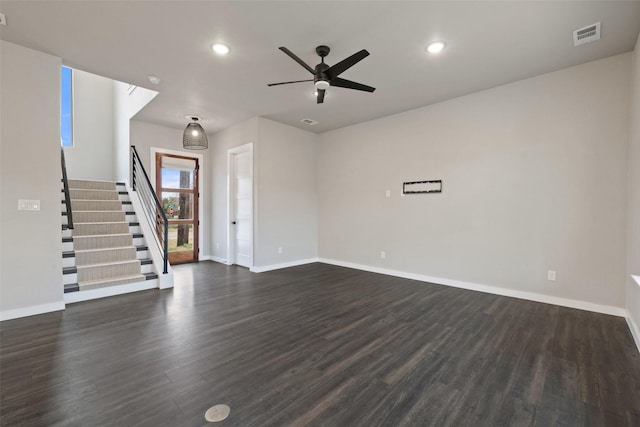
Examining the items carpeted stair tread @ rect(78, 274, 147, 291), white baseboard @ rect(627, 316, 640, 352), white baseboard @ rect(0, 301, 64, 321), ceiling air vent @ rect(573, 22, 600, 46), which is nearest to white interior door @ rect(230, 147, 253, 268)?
carpeted stair tread @ rect(78, 274, 147, 291)

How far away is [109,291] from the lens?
→ 3.88m

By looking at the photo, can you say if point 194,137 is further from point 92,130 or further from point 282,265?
point 92,130

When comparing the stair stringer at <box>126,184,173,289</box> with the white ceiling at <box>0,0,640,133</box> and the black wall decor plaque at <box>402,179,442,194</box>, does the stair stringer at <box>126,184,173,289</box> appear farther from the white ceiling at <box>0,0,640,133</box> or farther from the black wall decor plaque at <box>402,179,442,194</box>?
the black wall decor plaque at <box>402,179,442,194</box>

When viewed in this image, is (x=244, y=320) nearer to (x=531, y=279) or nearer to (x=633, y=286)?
(x=531, y=279)

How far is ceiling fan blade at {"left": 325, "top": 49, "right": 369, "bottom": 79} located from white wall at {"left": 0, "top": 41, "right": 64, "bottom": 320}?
3.30 m

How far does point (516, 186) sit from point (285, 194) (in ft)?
13.3

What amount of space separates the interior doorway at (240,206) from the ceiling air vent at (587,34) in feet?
16.0

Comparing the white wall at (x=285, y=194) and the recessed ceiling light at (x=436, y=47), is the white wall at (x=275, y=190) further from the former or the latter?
the recessed ceiling light at (x=436, y=47)

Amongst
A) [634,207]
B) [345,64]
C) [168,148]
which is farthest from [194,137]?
[634,207]

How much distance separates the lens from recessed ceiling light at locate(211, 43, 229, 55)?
2.98 meters

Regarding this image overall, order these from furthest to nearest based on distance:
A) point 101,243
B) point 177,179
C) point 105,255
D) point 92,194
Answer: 1. point 177,179
2. point 92,194
3. point 101,243
4. point 105,255

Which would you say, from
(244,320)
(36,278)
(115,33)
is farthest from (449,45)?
(36,278)

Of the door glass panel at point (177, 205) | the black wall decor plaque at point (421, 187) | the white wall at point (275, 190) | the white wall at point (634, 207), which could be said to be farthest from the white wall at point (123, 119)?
the white wall at point (634, 207)

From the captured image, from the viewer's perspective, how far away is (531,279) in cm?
372
